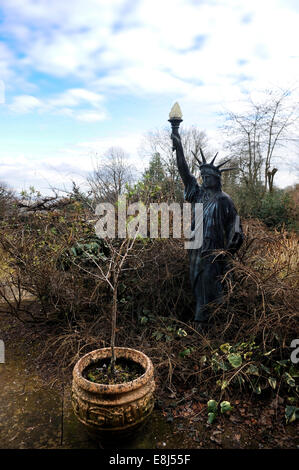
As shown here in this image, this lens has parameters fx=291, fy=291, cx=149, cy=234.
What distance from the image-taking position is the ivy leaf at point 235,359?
107 inches

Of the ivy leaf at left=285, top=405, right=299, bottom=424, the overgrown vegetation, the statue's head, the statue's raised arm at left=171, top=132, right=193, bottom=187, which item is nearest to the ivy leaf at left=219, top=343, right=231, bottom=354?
the overgrown vegetation

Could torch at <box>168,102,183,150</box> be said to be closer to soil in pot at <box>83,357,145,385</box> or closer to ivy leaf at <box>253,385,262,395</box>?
soil in pot at <box>83,357,145,385</box>

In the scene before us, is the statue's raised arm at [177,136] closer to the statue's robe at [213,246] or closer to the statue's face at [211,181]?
the statue's face at [211,181]

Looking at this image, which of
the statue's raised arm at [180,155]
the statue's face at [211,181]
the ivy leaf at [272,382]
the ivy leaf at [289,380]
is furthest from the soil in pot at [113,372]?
the statue's raised arm at [180,155]

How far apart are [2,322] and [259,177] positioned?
11.2 metres

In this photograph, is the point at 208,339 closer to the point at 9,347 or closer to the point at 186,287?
the point at 186,287

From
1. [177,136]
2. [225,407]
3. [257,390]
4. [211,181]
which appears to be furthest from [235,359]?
[177,136]

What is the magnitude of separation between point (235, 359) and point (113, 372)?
3.83ft

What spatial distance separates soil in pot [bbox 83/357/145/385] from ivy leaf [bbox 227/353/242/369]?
2.87 feet

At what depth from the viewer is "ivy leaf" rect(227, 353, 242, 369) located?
2.71 meters

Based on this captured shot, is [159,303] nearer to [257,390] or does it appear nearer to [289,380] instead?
[257,390]

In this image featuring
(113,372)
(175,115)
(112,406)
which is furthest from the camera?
(175,115)

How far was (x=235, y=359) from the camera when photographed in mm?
2738

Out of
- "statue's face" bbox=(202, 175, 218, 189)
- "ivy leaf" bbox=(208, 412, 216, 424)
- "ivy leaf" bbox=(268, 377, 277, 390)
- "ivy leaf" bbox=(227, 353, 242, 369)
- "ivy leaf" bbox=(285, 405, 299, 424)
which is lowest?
"ivy leaf" bbox=(208, 412, 216, 424)
